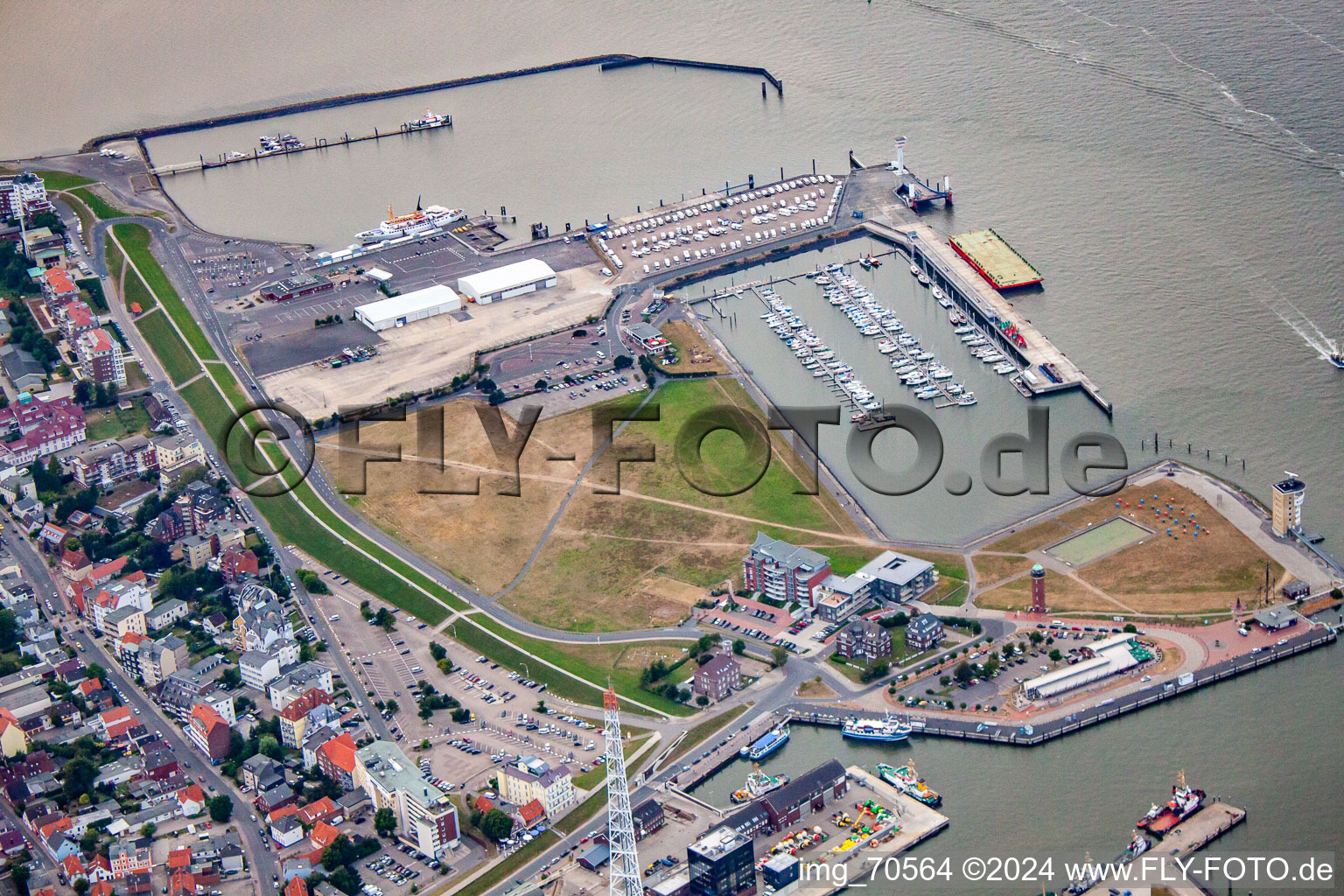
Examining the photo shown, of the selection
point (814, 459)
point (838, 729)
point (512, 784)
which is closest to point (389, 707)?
point (512, 784)

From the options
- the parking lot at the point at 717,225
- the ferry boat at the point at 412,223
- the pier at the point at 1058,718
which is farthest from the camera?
the ferry boat at the point at 412,223

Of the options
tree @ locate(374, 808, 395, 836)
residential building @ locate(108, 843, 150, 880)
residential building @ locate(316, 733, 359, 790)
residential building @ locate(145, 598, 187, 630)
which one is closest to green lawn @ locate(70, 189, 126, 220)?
residential building @ locate(145, 598, 187, 630)

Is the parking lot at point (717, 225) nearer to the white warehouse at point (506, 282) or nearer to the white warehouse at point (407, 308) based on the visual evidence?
the white warehouse at point (506, 282)

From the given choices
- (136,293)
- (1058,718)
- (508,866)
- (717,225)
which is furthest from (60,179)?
(1058,718)

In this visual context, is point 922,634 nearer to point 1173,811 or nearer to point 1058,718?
point 1058,718

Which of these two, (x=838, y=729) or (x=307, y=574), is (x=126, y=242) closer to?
(x=307, y=574)

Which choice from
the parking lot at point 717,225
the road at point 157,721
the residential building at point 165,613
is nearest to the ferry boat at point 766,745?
the road at point 157,721
